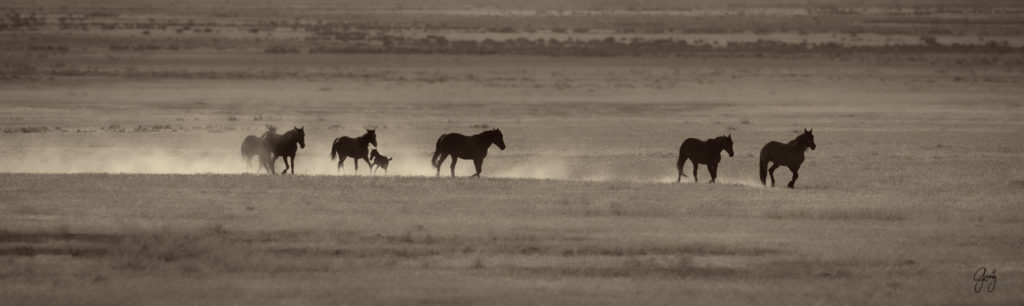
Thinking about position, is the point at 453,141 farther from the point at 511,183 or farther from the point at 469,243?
the point at 469,243

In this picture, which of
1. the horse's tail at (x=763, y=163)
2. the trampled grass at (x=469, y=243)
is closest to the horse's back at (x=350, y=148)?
the trampled grass at (x=469, y=243)

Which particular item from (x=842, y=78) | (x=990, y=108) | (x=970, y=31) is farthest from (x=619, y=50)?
(x=970, y=31)

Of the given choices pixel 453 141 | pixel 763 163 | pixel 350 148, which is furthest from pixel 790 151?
pixel 350 148

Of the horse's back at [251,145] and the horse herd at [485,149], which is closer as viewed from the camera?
the horse herd at [485,149]

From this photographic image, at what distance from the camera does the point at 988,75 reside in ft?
179

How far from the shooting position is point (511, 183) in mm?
20328

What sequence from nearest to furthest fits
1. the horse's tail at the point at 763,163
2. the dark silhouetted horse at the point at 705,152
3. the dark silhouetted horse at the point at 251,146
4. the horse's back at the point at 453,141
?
1. the horse's tail at the point at 763,163
2. the dark silhouetted horse at the point at 705,152
3. the horse's back at the point at 453,141
4. the dark silhouetted horse at the point at 251,146
